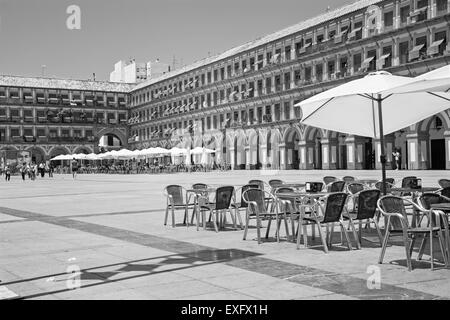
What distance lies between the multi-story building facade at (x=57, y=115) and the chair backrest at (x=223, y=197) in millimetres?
77475

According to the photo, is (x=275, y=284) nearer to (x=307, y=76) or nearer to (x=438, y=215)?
(x=438, y=215)

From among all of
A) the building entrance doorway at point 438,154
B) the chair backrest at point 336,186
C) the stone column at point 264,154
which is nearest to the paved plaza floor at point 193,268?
the chair backrest at point 336,186

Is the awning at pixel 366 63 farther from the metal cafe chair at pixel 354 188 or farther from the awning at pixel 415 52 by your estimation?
the metal cafe chair at pixel 354 188

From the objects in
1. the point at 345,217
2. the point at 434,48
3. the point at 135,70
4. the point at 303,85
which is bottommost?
the point at 345,217

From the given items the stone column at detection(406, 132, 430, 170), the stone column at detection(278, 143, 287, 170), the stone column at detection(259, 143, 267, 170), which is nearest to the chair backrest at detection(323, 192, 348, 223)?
the stone column at detection(406, 132, 430, 170)

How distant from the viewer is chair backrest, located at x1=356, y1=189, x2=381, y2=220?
8.41m

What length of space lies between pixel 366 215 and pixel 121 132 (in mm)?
85362

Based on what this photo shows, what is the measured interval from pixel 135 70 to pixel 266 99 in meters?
52.4

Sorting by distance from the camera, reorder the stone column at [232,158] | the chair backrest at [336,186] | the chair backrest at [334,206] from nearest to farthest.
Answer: the chair backrest at [334,206] → the chair backrest at [336,186] → the stone column at [232,158]

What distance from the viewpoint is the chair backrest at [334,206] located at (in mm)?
7921

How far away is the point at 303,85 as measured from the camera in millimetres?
52062

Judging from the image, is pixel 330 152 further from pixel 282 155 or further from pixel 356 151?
pixel 282 155

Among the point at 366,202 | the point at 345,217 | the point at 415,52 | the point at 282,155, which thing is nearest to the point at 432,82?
the point at 366,202

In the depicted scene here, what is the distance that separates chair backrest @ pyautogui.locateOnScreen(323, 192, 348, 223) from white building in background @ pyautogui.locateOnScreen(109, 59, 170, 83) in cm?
9284
